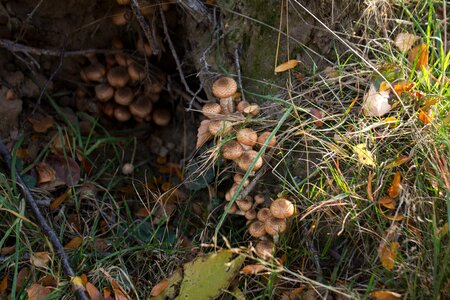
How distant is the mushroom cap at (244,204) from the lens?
8.27ft

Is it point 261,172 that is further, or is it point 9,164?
point 9,164

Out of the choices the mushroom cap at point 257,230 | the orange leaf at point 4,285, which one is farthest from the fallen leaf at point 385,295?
the orange leaf at point 4,285

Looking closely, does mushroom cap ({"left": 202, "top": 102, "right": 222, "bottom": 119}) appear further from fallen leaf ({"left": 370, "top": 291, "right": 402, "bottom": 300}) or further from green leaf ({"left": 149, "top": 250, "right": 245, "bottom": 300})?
fallen leaf ({"left": 370, "top": 291, "right": 402, "bottom": 300})

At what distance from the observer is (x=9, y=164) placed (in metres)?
2.81

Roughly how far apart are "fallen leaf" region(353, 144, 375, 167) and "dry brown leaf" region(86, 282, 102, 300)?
128 cm

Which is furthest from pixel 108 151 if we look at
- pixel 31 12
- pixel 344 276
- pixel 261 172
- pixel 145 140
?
pixel 344 276

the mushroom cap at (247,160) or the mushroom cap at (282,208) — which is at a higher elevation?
the mushroom cap at (247,160)

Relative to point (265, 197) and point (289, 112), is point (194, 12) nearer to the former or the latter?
point (289, 112)

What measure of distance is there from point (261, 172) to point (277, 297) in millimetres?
581

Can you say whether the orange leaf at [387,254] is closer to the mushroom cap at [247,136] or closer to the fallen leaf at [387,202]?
the fallen leaf at [387,202]

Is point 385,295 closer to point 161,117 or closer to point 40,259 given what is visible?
point 40,259

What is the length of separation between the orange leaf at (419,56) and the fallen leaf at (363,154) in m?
0.53

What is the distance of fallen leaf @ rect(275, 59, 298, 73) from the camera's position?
8.70ft

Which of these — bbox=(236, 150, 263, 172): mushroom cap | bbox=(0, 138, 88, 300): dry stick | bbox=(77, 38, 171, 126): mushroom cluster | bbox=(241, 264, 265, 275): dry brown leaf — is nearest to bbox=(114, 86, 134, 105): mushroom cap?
bbox=(77, 38, 171, 126): mushroom cluster
